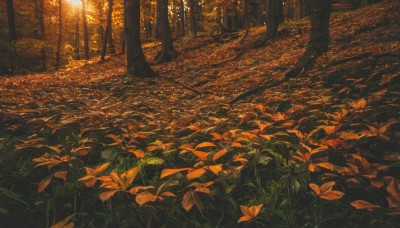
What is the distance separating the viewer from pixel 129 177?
2438 mm

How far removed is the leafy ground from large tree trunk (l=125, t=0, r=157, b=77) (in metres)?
4.00

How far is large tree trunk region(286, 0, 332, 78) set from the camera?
691cm

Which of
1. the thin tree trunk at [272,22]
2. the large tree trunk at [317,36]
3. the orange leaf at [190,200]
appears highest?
the thin tree trunk at [272,22]

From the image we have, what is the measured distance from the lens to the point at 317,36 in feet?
23.8

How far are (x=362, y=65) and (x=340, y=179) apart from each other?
12.9 ft

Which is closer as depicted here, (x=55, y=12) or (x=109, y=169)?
(x=109, y=169)

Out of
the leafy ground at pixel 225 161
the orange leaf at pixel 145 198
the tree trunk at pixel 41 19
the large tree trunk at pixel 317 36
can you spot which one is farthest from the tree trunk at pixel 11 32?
the orange leaf at pixel 145 198

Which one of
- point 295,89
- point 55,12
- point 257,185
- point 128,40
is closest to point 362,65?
point 295,89

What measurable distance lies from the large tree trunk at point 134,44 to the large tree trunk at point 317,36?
5.61 metres

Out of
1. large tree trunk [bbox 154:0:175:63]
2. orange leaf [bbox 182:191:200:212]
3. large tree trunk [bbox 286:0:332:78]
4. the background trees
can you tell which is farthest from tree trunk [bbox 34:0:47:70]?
orange leaf [bbox 182:191:200:212]

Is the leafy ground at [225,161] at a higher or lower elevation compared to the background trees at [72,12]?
lower

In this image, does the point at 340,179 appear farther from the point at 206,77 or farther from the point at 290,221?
the point at 206,77

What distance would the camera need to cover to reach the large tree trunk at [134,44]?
1018cm

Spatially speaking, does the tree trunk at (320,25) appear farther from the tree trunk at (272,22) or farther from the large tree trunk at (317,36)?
the tree trunk at (272,22)
